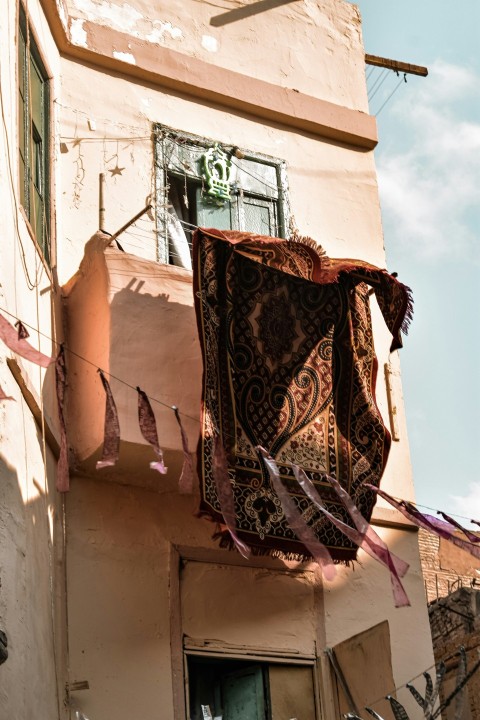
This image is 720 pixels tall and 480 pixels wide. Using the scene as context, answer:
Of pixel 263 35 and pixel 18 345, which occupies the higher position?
pixel 263 35

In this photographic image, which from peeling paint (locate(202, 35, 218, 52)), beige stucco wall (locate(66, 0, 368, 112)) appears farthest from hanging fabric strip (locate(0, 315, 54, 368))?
peeling paint (locate(202, 35, 218, 52))

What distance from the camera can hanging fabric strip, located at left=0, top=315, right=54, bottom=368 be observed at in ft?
23.3

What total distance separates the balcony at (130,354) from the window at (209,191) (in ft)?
2.85

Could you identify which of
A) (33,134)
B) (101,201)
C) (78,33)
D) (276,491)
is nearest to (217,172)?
(101,201)

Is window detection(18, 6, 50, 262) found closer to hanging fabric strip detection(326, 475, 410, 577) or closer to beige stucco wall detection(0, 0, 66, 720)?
beige stucco wall detection(0, 0, 66, 720)

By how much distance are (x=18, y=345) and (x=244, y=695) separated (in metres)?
3.38

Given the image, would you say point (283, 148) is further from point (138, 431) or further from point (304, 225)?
point (138, 431)

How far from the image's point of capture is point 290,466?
9.20 m

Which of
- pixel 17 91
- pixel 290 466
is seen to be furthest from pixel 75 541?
pixel 17 91

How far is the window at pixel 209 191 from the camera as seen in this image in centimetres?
1043

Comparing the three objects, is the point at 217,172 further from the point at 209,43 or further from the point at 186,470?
the point at 186,470

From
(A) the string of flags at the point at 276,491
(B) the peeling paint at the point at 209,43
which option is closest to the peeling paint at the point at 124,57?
(B) the peeling paint at the point at 209,43

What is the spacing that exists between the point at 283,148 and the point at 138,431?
11.4 feet

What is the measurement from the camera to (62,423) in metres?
8.53
